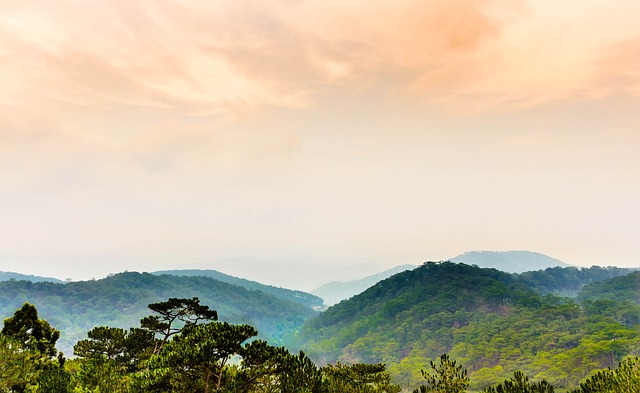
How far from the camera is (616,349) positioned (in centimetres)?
10506

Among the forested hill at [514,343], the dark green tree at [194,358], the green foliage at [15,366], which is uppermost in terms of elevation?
the dark green tree at [194,358]

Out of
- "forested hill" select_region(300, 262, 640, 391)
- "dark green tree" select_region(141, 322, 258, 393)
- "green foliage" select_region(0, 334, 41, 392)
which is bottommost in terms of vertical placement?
"forested hill" select_region(300, 262, 640, 391)

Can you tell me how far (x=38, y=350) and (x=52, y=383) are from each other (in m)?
4.03

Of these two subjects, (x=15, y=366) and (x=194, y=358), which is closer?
(x=194, y=358)

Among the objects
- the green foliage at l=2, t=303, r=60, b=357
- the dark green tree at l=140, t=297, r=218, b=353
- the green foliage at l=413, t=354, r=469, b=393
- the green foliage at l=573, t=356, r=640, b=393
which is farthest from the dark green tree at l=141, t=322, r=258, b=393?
the green foliage at l=573, t=356, r=640, b=393

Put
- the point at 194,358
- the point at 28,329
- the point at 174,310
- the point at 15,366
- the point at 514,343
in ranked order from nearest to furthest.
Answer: the point at 194,358 → the point at 15,366 → the point at 174,310 → the point at 28,329 → the point at 514,343

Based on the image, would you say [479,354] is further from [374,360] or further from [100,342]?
[100,342]

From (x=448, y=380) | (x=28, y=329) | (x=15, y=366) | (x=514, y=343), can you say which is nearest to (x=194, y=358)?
(x=448, y=380)

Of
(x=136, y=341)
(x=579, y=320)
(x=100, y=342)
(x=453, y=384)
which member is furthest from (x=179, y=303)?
(x=579, y=320)

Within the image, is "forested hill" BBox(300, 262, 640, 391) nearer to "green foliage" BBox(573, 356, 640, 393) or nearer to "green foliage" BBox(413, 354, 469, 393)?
"green foliage" BBox(573, 356, 640, 393)

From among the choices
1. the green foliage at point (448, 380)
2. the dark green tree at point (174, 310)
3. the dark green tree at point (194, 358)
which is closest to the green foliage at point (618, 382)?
the green foliage at point (448, 380)

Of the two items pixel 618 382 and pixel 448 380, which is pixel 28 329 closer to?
pixel 448 380

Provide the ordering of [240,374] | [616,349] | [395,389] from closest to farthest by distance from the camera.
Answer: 1. [240,374]
2. [395,389]
3. [616,349]

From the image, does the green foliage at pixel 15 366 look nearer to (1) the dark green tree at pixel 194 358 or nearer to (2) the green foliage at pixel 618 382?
(1) the dark green tree at pixel 194 358
